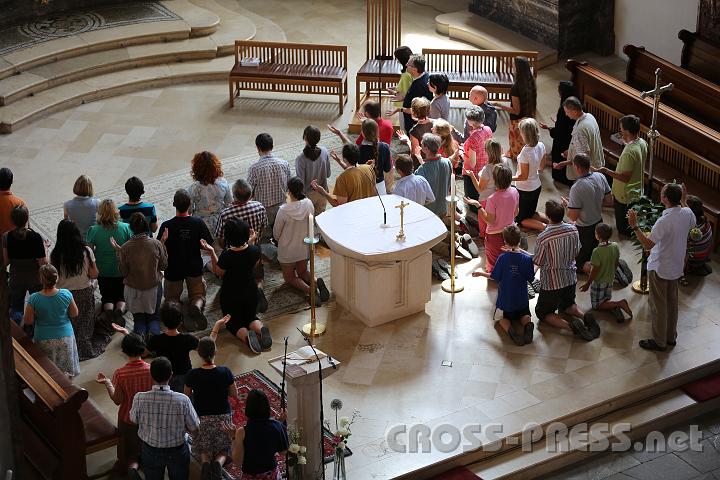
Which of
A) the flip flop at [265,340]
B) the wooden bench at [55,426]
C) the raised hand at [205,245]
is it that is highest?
the raised hand at [205,245]

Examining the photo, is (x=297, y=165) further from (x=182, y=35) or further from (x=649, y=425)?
(x=182, y=35)

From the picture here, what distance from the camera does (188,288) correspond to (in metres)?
10.8

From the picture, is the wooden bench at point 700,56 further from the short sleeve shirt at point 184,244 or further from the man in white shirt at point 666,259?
the short sleeve shirt at point 184,244

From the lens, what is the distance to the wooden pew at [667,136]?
12016mm

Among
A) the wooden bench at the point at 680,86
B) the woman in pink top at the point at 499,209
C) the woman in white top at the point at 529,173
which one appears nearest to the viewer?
the woman in pink top at the point at 499,209

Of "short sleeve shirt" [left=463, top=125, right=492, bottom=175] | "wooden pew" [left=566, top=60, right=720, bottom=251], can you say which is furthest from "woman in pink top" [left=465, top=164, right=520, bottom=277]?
"wooden pew" [left=566, top=60, right=720, bottom=251]

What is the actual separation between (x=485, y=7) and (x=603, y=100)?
171 inches

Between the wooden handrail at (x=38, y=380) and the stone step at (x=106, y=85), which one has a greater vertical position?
the wooden handrail at (x=38, y=380)

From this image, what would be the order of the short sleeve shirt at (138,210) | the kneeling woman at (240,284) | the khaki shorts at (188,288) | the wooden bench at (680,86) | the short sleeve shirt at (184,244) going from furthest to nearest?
the wooden bench at (680,86) < the khaki shorts at (188,288) < the short sleeve shirt at (138,210) < the short sleeve shirt at (184,244) < the kneeling woman at (240,284)

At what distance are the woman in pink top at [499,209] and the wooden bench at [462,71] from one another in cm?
366

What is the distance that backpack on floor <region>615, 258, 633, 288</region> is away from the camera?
439 inches

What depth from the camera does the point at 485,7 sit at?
17359 mm

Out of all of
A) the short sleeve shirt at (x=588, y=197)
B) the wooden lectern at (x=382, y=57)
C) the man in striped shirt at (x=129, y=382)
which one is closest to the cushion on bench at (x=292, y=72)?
the wooden lectern at (x=382, y=57)

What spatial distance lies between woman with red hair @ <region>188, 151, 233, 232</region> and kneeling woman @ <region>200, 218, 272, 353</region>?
0.88 metres
